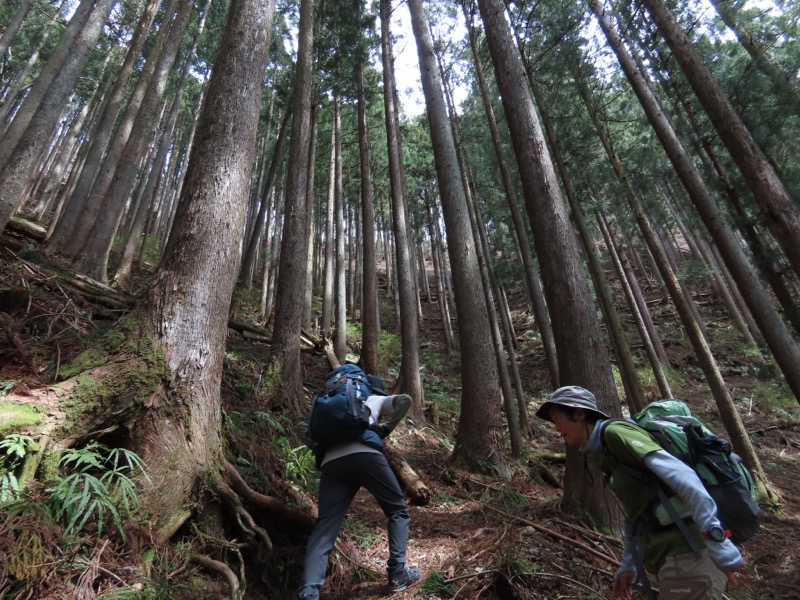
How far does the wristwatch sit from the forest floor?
1341 millimetres

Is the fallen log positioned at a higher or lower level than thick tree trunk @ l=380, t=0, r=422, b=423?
lower

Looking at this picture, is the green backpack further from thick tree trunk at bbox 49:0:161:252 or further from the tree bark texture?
thick tree trunk at bbox 49:0:161:252

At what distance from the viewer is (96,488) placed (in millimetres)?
2002

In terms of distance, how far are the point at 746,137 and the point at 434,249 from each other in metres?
17.9

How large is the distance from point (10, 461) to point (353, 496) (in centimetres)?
205

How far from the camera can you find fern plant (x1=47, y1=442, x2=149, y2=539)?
1.93 m

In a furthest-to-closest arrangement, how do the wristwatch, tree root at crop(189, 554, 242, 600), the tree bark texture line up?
1. the tree bark texture
2. tree root at crop(189, 554, 242, 600)
3. the wristwatch

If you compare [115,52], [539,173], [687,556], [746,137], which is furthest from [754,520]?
[115,52]

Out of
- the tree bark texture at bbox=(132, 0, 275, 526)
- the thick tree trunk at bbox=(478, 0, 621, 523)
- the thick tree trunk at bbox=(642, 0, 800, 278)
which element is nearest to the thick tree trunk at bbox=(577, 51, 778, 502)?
the thick tree trunk at bbox=(642, 0, 800, 278)

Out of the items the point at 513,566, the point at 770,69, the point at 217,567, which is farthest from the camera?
the point at 770,69

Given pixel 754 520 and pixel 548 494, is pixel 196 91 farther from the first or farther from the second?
pixel 754 520

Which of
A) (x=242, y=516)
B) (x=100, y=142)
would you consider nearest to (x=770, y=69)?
(x=242, y=516)

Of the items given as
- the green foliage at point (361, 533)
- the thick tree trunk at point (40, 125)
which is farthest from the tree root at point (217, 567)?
the thick tree trunk at point (40, 125)

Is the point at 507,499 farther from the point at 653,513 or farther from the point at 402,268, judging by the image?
the point at 402,268
